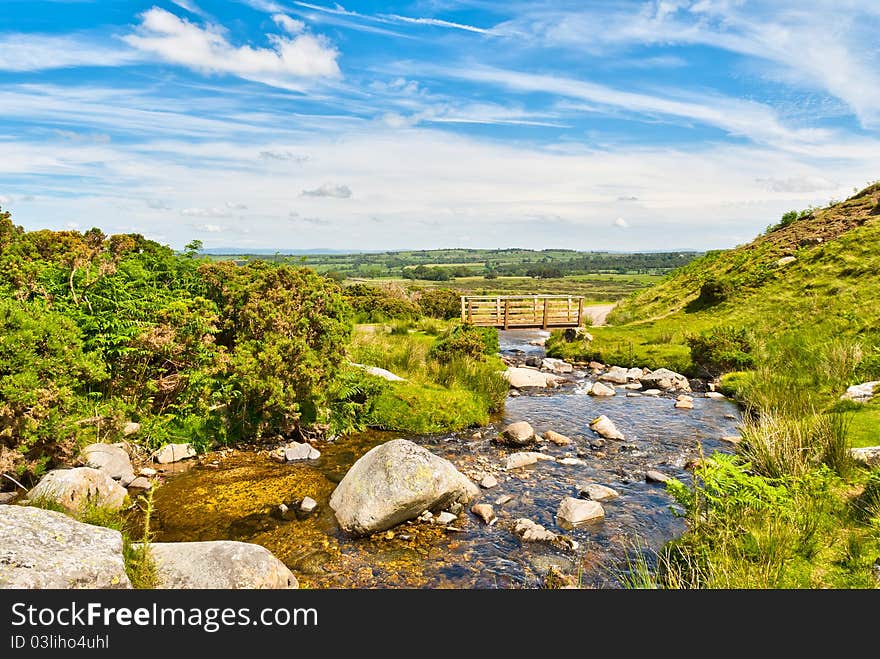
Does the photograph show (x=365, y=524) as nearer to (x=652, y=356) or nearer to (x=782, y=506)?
(x=782, y=506)

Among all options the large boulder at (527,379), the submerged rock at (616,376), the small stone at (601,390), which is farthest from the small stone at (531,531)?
the submerged rock at (616,376)

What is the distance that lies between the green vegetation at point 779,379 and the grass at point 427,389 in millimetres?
6980

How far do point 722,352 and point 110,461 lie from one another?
20956 millimetres

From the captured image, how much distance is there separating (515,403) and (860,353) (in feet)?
35.2

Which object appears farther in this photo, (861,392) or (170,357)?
(861,392)

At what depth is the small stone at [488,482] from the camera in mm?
11414

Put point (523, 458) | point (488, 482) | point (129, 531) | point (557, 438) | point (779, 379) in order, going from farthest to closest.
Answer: point (779, 379)
point (557, 438)
point (523, 458)
point (488, 482)
point (129, 531)

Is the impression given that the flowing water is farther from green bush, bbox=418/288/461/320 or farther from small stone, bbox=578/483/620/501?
green bush, bbox=418/288/461/320

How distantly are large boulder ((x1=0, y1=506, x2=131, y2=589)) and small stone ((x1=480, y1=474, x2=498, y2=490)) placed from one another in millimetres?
7009

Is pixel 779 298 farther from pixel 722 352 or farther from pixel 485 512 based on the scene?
pixel 485 512

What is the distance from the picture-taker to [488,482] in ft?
37.7

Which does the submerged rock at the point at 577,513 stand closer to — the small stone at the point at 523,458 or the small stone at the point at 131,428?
the small stone at the point at 523,458

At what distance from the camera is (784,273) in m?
31.0

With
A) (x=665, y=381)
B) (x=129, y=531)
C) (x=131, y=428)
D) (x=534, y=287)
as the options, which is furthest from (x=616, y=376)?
(x=534, y=287)
